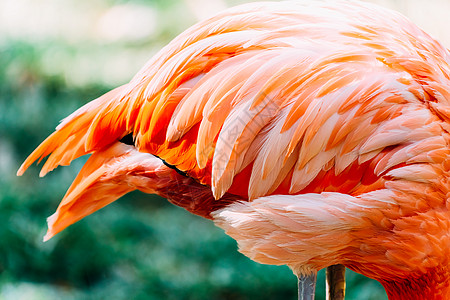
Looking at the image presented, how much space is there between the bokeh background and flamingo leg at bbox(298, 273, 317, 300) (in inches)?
30.8

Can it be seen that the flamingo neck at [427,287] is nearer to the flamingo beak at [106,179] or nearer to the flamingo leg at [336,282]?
the flamingo leg at [336,282]

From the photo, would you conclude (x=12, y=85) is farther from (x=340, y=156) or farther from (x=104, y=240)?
(x=340, y=156)

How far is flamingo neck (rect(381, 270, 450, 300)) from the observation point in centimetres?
115

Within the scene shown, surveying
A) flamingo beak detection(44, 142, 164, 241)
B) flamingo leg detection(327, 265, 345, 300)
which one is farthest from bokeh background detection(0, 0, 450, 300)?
flamingo beak detection(44, 142, 164, 241)

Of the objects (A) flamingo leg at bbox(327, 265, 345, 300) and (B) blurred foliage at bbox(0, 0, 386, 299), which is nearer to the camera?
(A) flamingo leg at bbox(327, 265, 345, 300)

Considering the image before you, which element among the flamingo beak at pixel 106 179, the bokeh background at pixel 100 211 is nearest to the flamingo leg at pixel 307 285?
the flamingo beak at pixel 106 179

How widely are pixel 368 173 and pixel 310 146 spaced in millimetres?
119

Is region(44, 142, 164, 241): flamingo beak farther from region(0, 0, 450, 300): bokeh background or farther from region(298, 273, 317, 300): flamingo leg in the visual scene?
region(0, 0, 450, 300): bokeh background

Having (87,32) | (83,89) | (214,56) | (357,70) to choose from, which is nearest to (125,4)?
(87,32)

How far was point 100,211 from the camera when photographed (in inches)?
86.4

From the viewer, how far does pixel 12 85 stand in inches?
90.6

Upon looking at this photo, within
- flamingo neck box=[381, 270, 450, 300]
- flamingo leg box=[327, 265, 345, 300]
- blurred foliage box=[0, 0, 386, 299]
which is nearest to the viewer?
flamingo neck box=[381, 270, 450, 300]

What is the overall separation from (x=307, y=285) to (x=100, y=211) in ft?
3.84

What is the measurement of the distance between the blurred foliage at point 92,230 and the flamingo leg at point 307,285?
0.78 m
